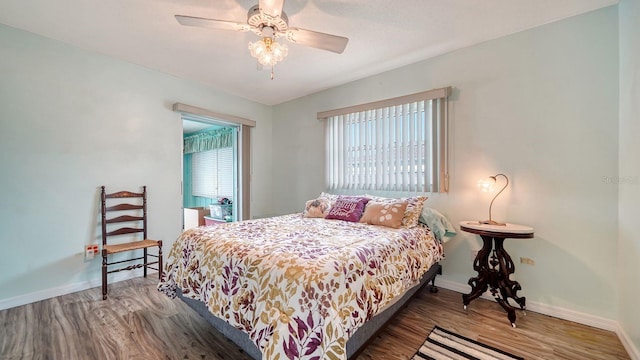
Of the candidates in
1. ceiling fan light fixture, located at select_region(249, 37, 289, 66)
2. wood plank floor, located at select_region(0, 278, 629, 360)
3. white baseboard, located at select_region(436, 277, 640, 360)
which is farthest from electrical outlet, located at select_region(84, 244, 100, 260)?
white baseboard, located at select_region(436, 277, 640, 360)

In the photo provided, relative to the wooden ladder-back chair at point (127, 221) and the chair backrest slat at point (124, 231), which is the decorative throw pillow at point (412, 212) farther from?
the chair backrest slat at point (124, 231)

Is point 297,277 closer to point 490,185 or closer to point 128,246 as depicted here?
point 490,185

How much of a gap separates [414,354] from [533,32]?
2928mm

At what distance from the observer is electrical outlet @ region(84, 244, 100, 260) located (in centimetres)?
274

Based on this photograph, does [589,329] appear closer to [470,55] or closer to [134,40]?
[470,55]

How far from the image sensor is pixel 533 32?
7.69ft

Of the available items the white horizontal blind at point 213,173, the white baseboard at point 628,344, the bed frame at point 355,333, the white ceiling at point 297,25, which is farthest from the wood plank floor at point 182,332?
the white horizontal blind at point 213,173

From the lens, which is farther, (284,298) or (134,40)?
(134,40)

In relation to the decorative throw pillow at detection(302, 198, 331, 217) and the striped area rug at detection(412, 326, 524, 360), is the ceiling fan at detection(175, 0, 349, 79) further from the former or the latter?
the striped area rug at detection(412, 326, 524, 360)

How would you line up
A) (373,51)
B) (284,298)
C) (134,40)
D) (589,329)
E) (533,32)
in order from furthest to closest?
(373,51), (134,40), (533,32), (589,329), (284,298)

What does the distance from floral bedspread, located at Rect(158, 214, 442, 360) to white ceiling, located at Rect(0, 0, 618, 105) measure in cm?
184

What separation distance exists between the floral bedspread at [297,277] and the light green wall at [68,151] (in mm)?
1389

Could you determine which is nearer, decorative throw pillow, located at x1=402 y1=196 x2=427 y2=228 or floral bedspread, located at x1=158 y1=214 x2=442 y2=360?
floral bedspread, located at x1=158 y1=214 x2=442 y2=360

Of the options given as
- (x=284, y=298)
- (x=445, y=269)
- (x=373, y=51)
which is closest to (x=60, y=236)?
(x=284, y=298)
